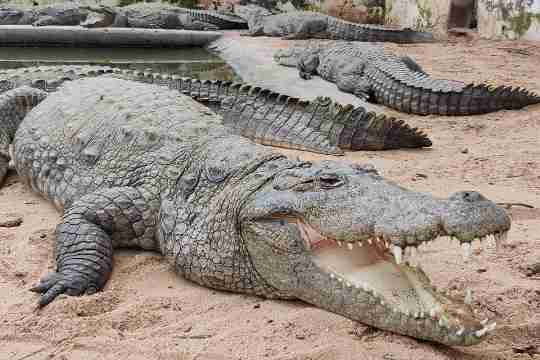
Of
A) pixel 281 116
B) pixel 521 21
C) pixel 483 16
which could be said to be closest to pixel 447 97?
pixel 281 116

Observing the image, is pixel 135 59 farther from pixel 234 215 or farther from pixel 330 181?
pixel 330 181

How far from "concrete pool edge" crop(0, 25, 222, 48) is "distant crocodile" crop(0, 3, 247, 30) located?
534mm

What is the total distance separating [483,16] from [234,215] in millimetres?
10172

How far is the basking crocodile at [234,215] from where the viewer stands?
7.13ft

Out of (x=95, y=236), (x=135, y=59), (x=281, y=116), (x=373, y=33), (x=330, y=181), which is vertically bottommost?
(x=95, y=236)

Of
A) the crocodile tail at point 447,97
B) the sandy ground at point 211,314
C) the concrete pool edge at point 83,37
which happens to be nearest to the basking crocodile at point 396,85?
the crocodile tail at point 447,97

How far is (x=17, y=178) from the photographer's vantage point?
181 inches

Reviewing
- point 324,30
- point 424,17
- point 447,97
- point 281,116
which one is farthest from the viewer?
point 424,17

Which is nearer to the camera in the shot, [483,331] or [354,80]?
[483,331]

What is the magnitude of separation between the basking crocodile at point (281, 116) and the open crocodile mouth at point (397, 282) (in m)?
2.64

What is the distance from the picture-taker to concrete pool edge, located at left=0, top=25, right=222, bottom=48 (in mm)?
11328

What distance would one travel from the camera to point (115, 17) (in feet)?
41.9

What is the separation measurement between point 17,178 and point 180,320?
260cm

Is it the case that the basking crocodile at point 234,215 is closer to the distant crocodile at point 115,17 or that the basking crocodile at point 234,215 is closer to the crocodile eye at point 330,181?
the crocodile eye at point 330,181
